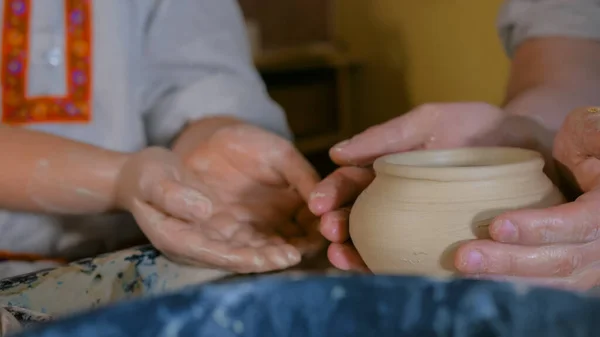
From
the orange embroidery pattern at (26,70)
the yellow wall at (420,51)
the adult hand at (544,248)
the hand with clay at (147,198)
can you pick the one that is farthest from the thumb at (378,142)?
the yellow wall at (420,51)

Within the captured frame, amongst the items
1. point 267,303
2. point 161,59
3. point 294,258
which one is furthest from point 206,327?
point 161,59

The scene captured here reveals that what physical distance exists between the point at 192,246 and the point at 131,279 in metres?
0.08

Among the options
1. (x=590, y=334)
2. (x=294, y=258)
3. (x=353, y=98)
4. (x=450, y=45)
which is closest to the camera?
(x=590, y=334)

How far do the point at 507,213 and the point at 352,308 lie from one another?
0.74ft

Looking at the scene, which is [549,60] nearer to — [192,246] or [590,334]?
[192,246]

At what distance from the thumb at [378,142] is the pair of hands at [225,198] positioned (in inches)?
3.0

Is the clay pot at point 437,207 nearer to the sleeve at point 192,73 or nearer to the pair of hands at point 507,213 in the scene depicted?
the pair of hands at point 507,213

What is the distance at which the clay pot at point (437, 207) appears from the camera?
0.53 metres

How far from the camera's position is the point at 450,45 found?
2.04 meters

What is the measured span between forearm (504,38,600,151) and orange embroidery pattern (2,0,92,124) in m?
0.53

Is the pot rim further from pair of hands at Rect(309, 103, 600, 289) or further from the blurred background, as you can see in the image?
the blurred background

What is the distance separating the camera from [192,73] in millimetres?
920

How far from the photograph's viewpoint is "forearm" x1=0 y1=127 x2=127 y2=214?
26.7 inches

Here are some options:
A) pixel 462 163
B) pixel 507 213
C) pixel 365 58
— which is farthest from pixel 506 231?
pixel 365 58
